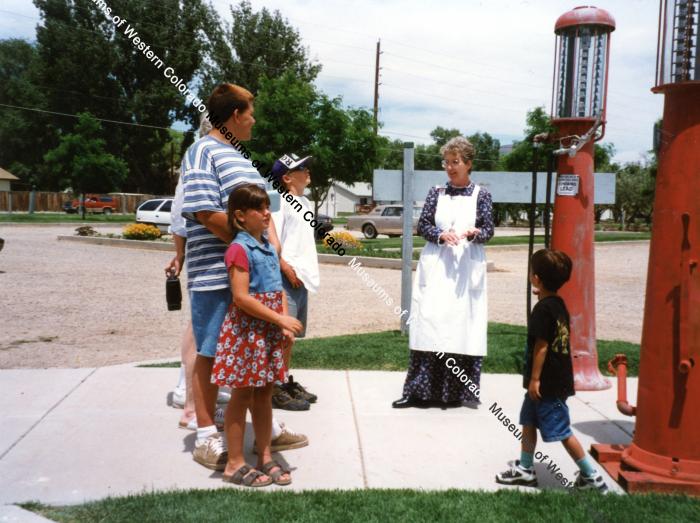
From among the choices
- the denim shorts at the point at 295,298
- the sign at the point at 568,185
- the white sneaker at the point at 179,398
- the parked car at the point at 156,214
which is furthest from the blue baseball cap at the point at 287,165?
the parked car at the point at 156,214

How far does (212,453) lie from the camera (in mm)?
3992

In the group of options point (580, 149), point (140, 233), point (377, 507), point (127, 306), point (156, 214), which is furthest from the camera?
point (156, 214)

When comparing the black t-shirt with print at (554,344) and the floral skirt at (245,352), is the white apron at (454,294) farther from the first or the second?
the floral skirt at (245,352)

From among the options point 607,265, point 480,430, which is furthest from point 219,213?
point 607,265

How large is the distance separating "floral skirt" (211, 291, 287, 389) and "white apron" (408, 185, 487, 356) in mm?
1764

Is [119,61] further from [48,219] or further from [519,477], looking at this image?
[519,477]

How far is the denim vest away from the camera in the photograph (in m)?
3.66

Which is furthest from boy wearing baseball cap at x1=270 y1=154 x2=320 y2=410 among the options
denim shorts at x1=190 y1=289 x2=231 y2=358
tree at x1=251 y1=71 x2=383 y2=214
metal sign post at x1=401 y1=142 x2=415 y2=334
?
tree at x1=251 y1=71 x2=383 y2=214

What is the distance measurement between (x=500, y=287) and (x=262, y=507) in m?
11.6

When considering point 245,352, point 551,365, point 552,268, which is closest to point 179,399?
point 245,352

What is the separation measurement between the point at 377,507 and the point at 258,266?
4.53 ft

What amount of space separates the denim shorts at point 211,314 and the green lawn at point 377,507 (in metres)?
0.80

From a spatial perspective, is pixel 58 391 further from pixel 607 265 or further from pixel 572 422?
pixel 607 265

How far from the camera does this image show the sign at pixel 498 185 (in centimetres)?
662
